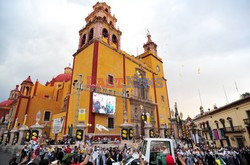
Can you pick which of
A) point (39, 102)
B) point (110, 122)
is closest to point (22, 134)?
point (110, 122)

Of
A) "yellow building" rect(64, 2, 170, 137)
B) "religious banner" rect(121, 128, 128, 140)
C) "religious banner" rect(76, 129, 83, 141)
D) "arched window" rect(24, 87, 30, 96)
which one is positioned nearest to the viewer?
"religious banner" rect(76, 129, 83, 141)

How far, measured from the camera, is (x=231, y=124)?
81.7 ft

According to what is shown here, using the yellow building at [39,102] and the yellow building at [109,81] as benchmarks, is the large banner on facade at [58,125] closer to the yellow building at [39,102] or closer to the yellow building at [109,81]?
the yellow building at [109,81]

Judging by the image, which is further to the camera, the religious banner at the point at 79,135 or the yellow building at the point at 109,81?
the yellow building at the point at 109,81

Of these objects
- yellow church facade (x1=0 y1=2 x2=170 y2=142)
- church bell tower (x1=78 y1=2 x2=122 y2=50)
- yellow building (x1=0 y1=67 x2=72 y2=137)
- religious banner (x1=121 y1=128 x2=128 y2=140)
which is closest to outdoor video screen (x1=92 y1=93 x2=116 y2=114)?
yellow church facade (x1=0 y1=2 x2=170 y2=142)

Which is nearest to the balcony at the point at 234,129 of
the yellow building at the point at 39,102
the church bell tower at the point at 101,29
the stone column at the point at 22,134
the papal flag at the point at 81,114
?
the church bell tower at the point at 101,29

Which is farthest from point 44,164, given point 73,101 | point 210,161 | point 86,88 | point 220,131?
point 220,131

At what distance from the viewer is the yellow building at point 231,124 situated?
21594mm

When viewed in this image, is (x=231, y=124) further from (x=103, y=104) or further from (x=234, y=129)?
(x=103, y=104)

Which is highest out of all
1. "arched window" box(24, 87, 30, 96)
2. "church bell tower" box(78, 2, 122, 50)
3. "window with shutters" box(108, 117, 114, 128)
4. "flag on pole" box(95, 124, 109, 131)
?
"church bell tower" box(78, 2, 122, 50)

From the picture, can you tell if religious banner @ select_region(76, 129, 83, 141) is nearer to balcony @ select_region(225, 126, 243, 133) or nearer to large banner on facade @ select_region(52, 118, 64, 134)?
large banner on facade @ select_region(52, 118, 64, 134)

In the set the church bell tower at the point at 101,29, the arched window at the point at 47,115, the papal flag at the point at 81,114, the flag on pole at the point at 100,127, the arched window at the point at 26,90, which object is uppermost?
the church bell tower at the point at 101,29

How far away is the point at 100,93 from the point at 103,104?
145cm

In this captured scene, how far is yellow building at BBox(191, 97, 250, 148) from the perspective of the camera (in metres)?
21.6
